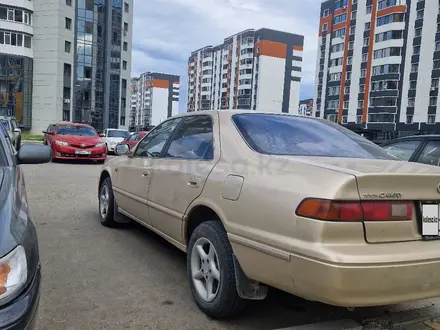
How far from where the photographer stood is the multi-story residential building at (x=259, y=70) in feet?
300

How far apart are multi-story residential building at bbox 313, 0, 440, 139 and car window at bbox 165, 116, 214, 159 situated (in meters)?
44.8

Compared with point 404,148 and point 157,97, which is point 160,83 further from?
point 404,148

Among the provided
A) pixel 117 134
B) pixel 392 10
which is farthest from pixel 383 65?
pixel 117 134

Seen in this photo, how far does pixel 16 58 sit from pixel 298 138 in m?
48.9

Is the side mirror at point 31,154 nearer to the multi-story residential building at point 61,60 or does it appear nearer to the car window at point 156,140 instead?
the car window at point 156,140

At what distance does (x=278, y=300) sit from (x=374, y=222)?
1355mm

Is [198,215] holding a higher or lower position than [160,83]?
lower

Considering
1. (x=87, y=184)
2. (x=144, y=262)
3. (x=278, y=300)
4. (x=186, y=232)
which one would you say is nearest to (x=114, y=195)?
(x=144, y=262)

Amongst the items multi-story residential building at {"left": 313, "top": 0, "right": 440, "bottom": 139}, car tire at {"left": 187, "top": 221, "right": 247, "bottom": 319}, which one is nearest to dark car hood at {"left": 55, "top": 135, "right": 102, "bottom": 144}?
car tire at {"left": 187, "top": 221, "right": 247, "bottom": 319}

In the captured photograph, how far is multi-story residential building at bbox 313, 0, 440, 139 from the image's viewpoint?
1945 inches

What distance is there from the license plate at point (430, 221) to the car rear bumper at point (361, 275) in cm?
6

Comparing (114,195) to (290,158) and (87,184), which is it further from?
(87,184)

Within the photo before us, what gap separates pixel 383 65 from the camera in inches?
2152

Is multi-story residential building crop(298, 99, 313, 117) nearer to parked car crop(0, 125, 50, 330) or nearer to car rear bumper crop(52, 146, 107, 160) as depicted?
car rear bumper crop(52, 146, 107, 160)
